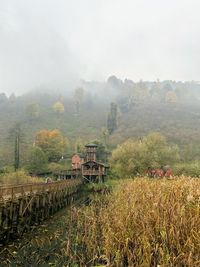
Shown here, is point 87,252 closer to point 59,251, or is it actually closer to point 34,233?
point 59,251

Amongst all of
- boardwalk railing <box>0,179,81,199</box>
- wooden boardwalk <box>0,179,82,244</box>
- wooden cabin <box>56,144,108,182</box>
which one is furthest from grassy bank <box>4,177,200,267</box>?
wooden cabin <box>56,144,108,182</box>

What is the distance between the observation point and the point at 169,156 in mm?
58750

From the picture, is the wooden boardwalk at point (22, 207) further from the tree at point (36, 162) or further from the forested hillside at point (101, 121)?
the forested hillside at point (101, 121)

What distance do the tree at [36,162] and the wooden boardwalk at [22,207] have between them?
4598 centimetres

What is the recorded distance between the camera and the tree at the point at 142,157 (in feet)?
180

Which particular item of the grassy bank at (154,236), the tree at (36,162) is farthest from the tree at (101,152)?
the grassy bank at (154,236)

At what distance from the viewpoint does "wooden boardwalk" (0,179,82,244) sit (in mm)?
16370

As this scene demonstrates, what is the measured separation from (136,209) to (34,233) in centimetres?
1053

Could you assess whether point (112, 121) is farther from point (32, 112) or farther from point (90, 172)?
point (90, 172)

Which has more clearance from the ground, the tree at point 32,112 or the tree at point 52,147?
the tree at point 32,112

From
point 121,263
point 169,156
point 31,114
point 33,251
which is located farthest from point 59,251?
point 31,114

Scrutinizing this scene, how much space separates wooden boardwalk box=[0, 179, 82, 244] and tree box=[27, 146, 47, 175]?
1810 inches

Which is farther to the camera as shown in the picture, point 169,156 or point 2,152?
A: point 2,152

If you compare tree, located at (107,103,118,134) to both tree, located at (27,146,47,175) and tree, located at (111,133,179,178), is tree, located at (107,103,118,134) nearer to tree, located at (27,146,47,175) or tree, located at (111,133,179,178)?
tree, located at (27,146,47,175)
